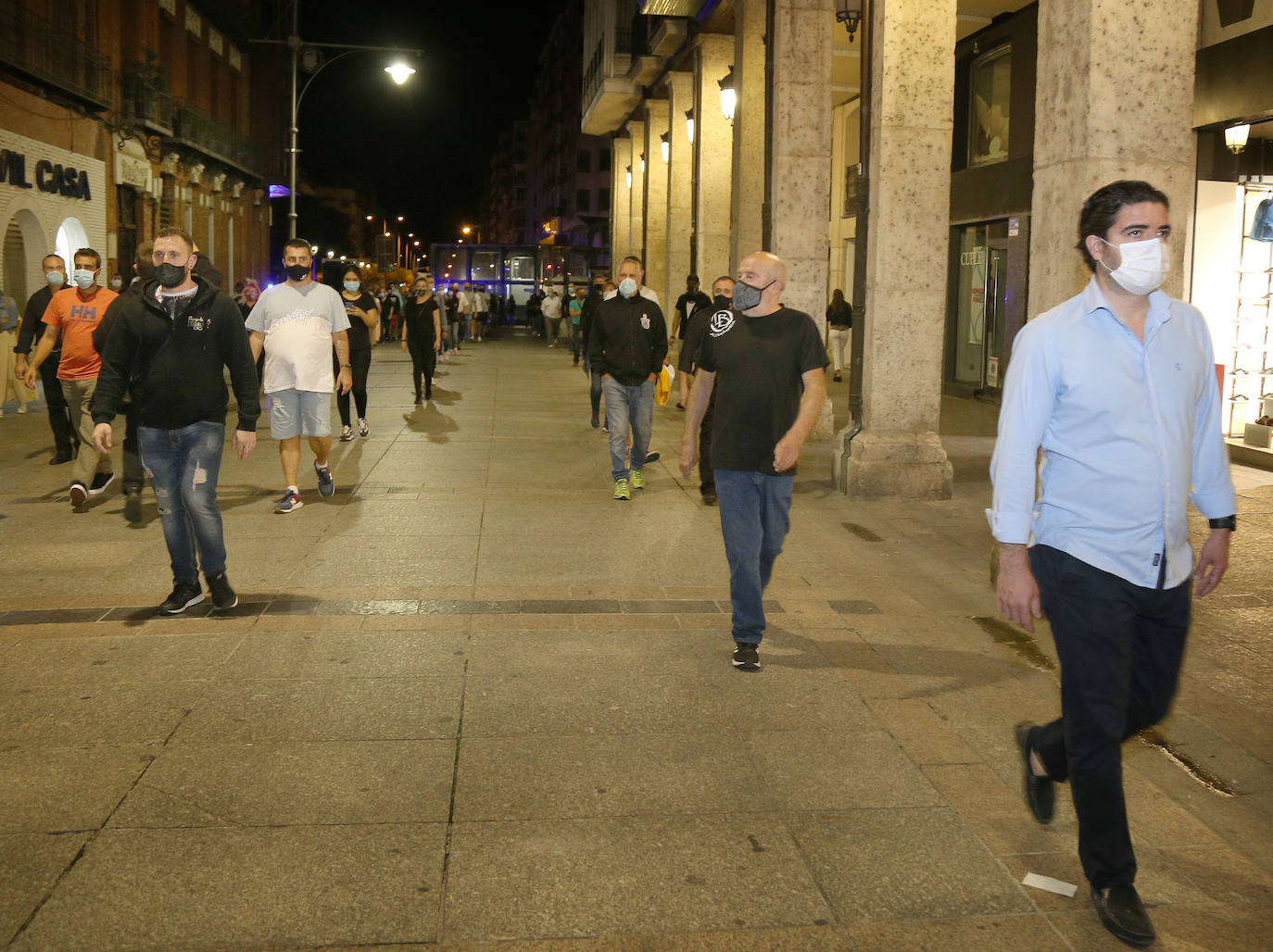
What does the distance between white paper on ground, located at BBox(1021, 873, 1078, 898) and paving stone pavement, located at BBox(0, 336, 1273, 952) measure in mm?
54

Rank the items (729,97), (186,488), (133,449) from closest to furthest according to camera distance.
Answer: (186,488), (133,449), (729,97)

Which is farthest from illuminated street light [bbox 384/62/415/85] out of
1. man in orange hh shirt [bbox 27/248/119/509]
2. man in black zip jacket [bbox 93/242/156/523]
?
man in black zip jacket [bbox 93/242/156/523]

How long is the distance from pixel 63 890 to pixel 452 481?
25.9ft

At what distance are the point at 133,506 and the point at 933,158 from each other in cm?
701

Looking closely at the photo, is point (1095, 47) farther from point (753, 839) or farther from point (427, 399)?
point (427, 399)

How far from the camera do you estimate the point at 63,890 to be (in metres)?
3.58

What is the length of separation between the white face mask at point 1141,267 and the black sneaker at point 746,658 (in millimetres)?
2786

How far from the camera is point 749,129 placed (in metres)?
17.7

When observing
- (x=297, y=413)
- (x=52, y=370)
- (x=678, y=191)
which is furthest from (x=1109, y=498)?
(x=678, y=191)

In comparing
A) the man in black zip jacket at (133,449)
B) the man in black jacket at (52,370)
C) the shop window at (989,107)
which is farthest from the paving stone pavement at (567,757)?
the shop window at (989,107)

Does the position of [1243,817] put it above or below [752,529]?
below

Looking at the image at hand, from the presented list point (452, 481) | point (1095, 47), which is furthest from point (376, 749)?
point (452, 481)

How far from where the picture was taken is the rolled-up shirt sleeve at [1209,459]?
361cm

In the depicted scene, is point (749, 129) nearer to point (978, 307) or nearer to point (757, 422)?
point (978, 307)
